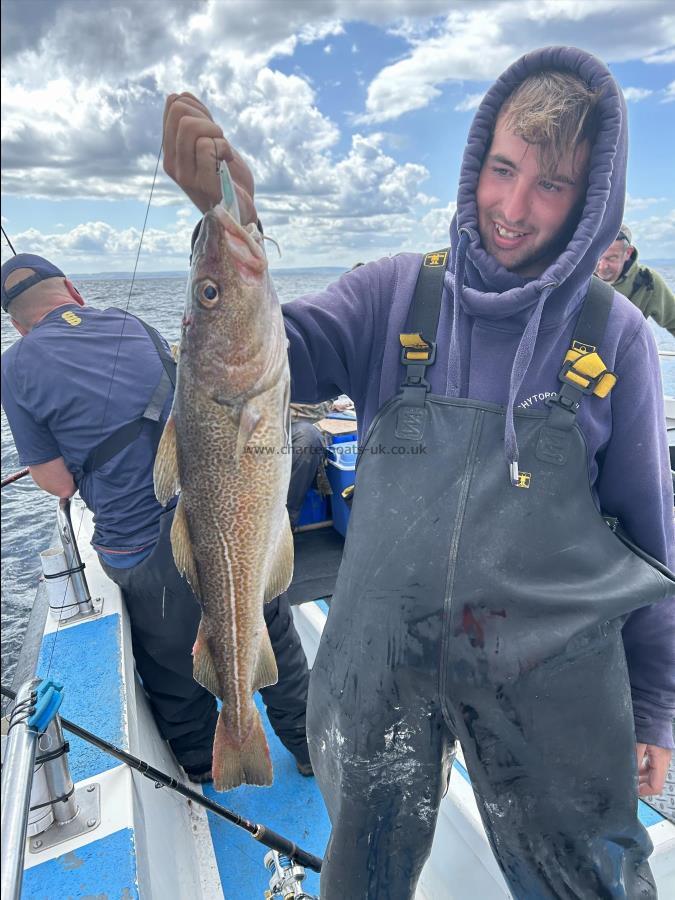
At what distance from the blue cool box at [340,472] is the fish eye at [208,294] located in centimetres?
415

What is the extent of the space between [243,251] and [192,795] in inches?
88.7

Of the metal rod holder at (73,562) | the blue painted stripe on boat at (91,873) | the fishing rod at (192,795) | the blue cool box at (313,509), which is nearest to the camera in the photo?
the blue painted stripe on boat at (91,873)

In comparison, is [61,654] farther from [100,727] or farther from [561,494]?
[561,494]

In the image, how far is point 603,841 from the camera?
1621mm

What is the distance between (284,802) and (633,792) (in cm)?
242

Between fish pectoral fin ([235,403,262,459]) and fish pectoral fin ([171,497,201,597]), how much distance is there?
28 cm

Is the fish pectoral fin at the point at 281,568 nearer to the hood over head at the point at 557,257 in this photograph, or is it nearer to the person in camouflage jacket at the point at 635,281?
the hood over head at the point at 557,257

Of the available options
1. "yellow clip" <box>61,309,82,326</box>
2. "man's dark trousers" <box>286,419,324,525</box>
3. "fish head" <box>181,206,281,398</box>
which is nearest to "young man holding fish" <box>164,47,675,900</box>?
"fish head" <box>181,206,281,398</box>

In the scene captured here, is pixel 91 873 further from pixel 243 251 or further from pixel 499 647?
pixel 243 251

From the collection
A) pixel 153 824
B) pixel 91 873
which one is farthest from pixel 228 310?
pixel 153 824

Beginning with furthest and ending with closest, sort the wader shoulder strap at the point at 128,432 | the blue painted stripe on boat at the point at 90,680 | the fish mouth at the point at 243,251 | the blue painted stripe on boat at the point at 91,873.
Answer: the wader shoulder strap at the point at 128,432 → the blue painted stripe on boat at the point at 90,680 → the blue painted stripe on boat at the point at 91,873 → the fish mouth at the point at 243,251

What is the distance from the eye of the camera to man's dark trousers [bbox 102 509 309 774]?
3.09 meters

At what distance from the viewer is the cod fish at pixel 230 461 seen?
159 centimetres

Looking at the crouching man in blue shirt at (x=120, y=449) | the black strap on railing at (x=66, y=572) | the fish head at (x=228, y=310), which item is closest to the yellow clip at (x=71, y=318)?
the crouching man in blue shirt at (x=120, y=449)
